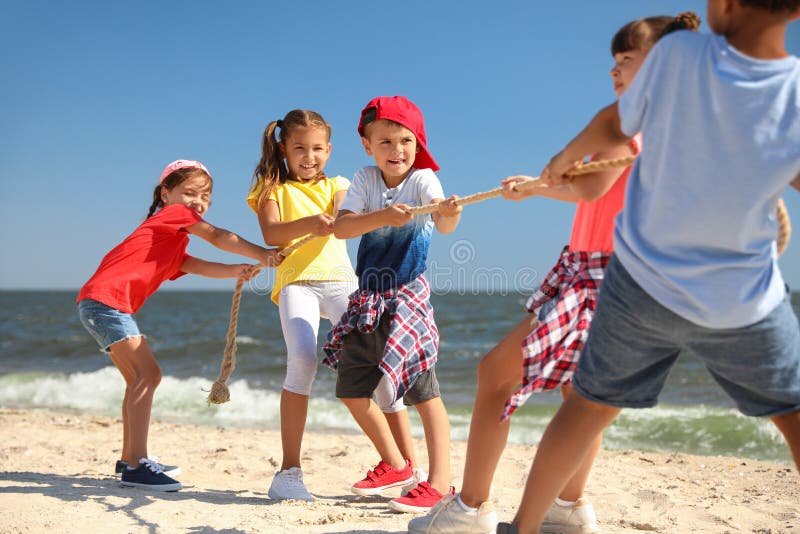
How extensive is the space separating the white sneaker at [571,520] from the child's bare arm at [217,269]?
188cm

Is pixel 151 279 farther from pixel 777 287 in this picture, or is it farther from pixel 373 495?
pixel 777 287

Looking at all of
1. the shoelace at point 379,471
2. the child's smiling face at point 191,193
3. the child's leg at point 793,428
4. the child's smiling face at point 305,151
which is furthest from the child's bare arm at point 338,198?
the child's leg at point 793,428

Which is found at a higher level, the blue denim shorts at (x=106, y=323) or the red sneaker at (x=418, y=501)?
the blue denim shorts at (x=106, y=323)

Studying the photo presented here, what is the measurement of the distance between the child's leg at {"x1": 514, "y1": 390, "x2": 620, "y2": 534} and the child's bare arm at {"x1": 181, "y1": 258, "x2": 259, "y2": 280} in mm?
2063

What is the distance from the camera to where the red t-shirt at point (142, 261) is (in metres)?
3.65

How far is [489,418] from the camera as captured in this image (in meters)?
2.30

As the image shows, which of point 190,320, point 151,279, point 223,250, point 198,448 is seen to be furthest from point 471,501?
point 190,320

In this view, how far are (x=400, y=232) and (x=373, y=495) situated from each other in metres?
1.32

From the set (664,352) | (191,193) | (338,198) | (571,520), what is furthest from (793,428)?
(191,193)

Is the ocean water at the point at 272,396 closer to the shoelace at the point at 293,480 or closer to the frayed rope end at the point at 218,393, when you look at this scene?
the frayed rope end at the point at 218,393

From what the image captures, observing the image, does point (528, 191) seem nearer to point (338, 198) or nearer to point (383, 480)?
point (338, 198)

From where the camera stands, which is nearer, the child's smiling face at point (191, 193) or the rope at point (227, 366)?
the rope at point (227, 366)

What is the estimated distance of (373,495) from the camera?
3.46 meters

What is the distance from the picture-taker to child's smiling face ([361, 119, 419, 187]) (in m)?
3.10
